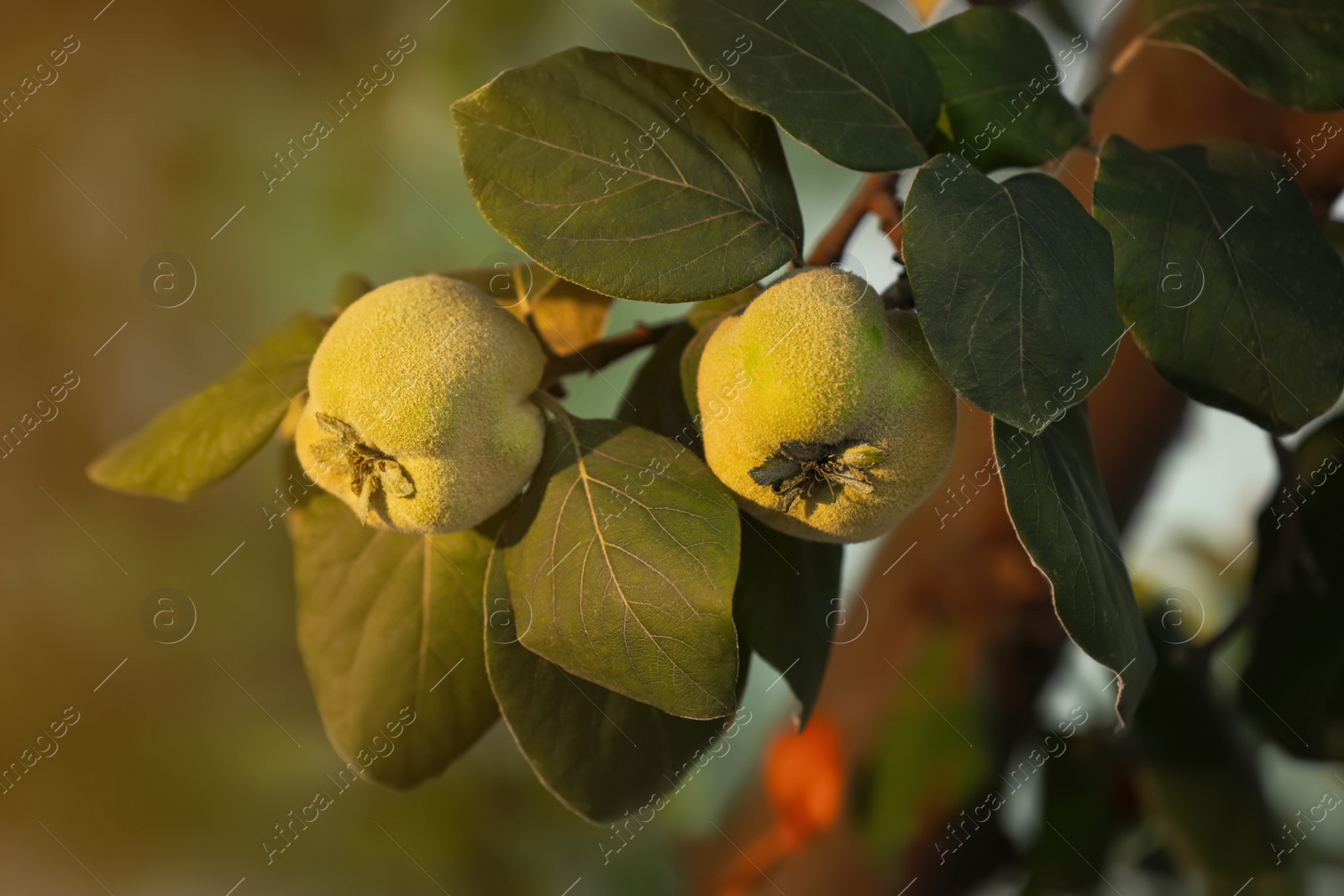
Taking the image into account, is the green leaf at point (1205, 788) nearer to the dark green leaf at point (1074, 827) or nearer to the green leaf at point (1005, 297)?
the dark green leaf at point (1074, 827)

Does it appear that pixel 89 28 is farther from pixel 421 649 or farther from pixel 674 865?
pixel 674 865

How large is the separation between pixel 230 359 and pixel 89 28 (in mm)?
458

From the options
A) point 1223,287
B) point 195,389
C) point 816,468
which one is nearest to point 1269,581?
point 1223,287

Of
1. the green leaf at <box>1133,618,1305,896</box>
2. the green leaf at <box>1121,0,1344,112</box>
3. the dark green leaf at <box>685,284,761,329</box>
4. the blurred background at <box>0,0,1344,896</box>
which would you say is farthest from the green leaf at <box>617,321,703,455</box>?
the blurred background at <box>0,0,1344,896</box>

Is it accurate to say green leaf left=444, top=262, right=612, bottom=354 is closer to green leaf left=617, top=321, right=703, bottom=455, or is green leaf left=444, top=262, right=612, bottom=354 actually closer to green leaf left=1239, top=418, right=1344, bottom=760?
green leaf left=617, top=321, right=703, bottom=455

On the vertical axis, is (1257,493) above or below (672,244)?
below

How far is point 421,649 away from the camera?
0.43 meters

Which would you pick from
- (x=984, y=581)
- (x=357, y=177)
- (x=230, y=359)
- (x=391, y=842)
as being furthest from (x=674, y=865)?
(x=357, y=177)

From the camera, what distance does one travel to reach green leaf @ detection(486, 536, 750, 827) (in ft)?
1.11

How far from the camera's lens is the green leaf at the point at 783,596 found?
14.8 inches

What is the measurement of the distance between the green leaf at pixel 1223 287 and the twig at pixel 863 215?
84 mm

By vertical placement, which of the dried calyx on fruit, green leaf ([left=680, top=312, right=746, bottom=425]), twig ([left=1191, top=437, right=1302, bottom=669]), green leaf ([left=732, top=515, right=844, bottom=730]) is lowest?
twig ([left=1191, top=437, right=1302, bottom=669])

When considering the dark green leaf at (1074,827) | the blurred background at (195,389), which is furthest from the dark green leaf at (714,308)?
the blurred background at (195,389)

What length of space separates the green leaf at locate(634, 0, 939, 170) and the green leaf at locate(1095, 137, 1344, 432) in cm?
8
